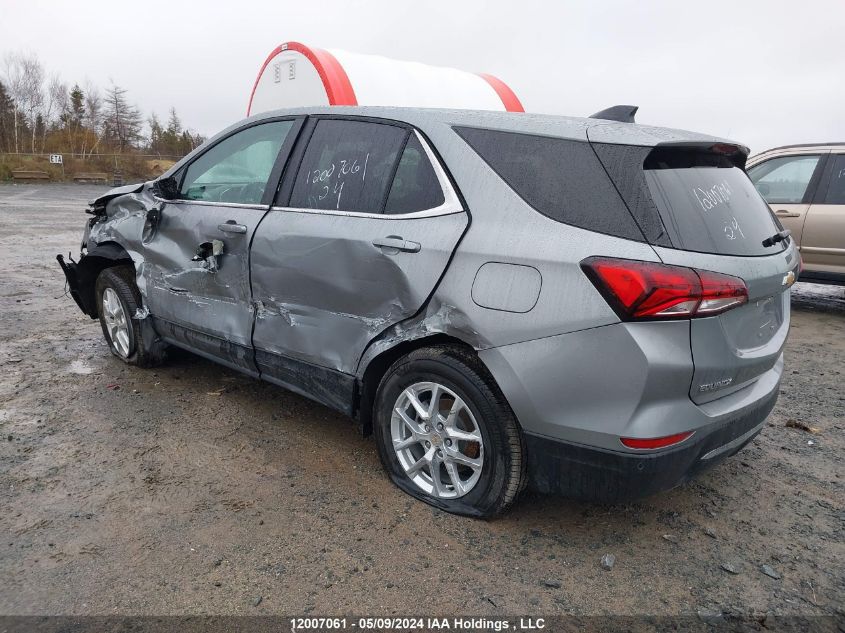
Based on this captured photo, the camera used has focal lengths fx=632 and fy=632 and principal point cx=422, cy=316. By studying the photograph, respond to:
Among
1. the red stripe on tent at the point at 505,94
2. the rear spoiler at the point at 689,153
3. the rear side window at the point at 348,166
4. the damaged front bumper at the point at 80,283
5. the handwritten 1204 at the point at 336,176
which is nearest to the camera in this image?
the rear spoiler at the point at 689,153

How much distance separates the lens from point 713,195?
8.25ft

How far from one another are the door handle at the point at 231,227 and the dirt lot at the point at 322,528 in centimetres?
112

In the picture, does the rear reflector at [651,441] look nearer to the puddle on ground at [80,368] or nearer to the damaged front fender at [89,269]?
the damaged front fender at [89,269]

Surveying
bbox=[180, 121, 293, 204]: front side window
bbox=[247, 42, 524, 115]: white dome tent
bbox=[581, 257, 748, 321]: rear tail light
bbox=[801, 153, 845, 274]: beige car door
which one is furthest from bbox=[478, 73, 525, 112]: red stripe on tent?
bbox=[581, 257, 748, 321]: rear tail light

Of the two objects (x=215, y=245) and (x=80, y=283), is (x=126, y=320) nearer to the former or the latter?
(x=80, y=283)

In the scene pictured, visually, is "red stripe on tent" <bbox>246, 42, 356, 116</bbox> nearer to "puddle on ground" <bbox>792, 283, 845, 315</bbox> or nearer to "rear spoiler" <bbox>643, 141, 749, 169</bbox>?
"rear spoiler" <bbox>643, 141, 749, 169</bbox>

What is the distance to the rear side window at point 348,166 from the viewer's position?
292 cm

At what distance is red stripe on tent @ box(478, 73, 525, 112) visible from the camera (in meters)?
8.76

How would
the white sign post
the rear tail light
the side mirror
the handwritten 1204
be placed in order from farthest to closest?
1. the white sign post
2. the side mirror
3. the handwritten 1204
4. the rear tail light

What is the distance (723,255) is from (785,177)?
19.5ft

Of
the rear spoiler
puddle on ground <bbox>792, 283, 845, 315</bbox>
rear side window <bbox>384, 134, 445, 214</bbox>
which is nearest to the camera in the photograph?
the rear spoiler

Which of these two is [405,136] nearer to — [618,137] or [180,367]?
[618,137]

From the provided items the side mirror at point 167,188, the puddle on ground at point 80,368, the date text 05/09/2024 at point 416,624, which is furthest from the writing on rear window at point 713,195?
the puddle on ground at point 80,368

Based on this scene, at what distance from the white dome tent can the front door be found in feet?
12.3
